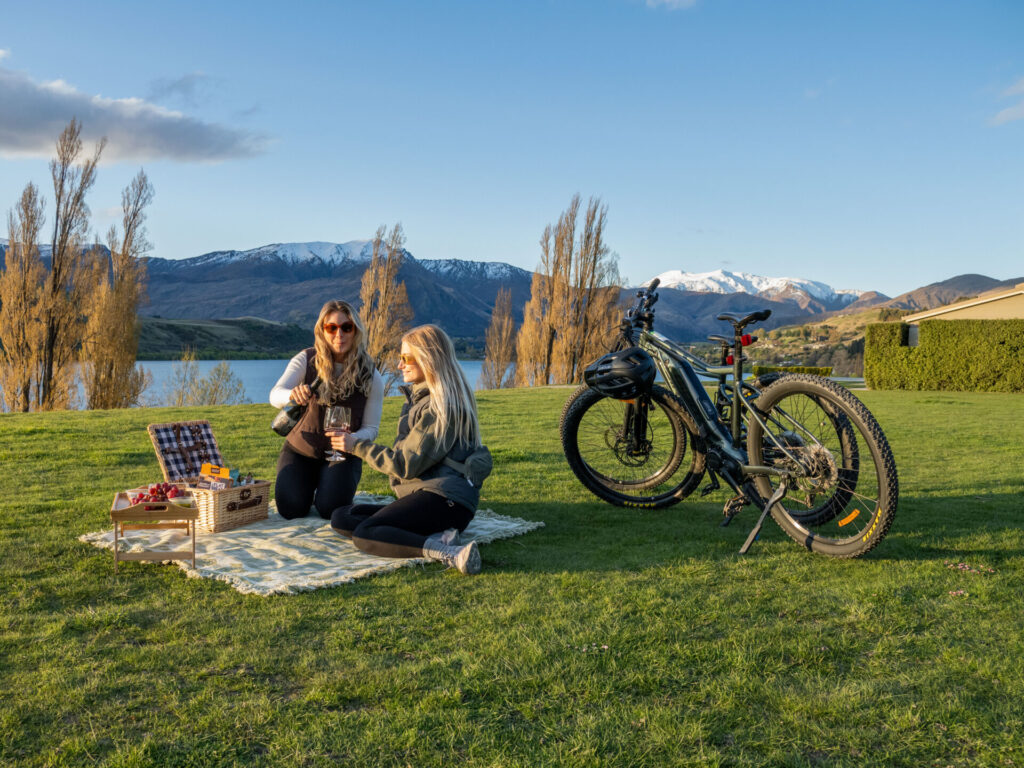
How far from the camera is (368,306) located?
107ft

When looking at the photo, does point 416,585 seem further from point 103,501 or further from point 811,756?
point 103,501

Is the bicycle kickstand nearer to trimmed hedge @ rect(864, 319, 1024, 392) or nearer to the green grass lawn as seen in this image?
the green grass lawn

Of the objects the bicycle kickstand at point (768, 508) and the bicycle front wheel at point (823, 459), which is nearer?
the bicycle front wheel at point (823, 459)

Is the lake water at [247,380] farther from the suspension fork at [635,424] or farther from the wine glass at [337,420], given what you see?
the suspension fork at [635,424]

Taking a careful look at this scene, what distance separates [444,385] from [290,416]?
1.54 m

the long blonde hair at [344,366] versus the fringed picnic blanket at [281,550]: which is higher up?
the long blonde hair at [344,366]

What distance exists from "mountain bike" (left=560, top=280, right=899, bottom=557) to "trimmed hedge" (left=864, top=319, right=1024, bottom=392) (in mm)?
21100

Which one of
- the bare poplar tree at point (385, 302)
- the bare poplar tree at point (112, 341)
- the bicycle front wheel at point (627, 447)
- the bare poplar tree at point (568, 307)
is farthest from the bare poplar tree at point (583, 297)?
the bicycle front wheel at point (627, 447)

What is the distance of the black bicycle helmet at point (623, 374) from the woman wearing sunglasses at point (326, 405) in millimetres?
1616

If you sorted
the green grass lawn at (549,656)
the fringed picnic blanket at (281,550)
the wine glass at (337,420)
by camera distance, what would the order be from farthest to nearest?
the wine glass at (337,420) → the fringed picnic blanket at (281,550) → the green grass lawn at (549,656)

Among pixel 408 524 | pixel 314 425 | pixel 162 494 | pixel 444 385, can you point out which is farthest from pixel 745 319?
pixel 162 494

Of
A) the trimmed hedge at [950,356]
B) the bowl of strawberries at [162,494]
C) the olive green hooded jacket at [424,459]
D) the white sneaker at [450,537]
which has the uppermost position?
the trimmed hedge at [950,356]

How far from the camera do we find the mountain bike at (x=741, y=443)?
4.06 metres

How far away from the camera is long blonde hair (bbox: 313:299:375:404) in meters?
4.94
